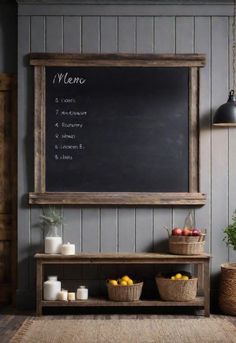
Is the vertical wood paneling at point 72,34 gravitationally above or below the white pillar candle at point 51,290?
above

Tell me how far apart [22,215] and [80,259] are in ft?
2.39

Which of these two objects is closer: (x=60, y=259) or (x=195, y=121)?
(x=60, y=259)

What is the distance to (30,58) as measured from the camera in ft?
19.1

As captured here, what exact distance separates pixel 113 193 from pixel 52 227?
63cm

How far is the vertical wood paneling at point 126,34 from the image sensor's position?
588cm

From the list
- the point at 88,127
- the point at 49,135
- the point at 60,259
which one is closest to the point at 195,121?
the point at 88,127

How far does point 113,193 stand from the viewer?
19.1ft

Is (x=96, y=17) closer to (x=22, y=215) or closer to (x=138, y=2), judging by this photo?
(x=138, y=2)

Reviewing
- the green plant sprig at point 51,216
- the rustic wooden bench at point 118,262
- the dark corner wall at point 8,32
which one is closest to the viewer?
the rustic wooden bench at point 118,262

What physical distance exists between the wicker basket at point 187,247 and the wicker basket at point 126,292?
0.44 metres

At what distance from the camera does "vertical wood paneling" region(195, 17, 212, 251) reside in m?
5.89

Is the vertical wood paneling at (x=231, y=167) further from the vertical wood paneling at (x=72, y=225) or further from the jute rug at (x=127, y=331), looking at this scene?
the vertical wood paneling at (x=72, y=225)

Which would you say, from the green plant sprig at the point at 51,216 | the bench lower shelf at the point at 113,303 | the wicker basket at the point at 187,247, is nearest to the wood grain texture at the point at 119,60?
the green plant sprig at the point at 51,216

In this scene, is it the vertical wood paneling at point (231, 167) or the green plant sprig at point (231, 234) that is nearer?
the green plant sprig at point (231, 234)
